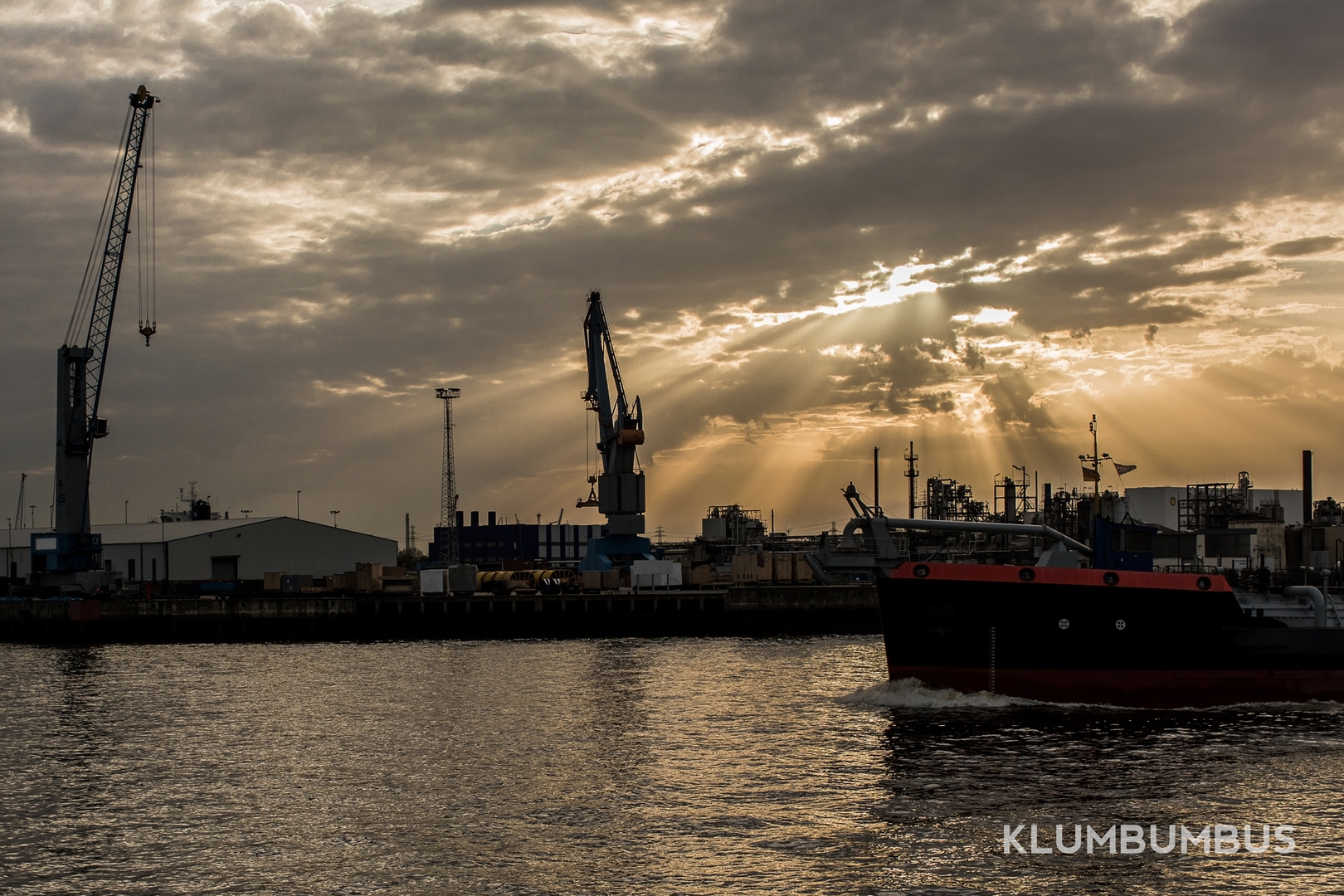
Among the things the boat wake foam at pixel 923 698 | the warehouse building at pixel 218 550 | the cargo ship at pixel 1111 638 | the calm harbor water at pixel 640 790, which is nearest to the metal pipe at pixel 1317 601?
the cargo ship at pixel 1111 638

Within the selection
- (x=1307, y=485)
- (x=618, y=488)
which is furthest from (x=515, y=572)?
(x=1307, y=485)

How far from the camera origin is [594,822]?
999 inches

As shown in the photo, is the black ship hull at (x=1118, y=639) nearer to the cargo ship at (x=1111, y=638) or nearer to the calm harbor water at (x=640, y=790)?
the cargo ship at (x=1111, y=638)

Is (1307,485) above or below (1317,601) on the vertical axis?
above

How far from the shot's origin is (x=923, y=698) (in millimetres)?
40688

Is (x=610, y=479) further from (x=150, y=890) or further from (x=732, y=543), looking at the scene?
(x=150, y=890)

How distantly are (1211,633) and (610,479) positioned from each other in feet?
243

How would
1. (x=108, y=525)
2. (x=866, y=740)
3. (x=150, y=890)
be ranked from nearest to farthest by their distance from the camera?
(x=150, y=890) < (x=866, y=740) < (x=108, y=525)

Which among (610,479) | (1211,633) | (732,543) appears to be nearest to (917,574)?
(1211,633)

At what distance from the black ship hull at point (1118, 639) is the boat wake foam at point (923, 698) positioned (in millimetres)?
407

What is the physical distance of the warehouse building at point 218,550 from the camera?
Result: 105375 millimetres

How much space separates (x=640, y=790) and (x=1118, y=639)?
62.9 feet

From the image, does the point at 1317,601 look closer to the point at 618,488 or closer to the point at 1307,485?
the point at 1307,485

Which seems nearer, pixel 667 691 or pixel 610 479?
pixel 667 691
